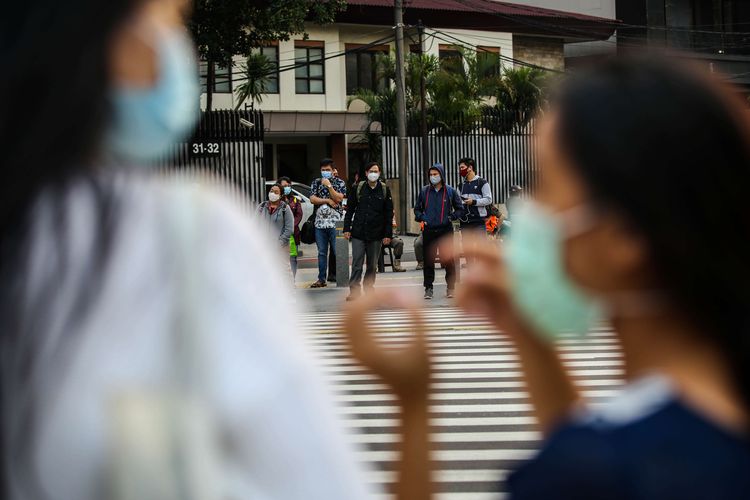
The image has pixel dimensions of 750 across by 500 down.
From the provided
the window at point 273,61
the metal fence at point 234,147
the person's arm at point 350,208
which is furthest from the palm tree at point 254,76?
the person's arm at point 350,208

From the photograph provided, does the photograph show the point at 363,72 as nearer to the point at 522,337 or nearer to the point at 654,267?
the point at 522,337

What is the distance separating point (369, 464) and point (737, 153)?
4893 mm

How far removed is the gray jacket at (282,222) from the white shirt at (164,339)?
14.8m

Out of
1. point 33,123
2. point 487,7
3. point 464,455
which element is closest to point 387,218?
point 464,455

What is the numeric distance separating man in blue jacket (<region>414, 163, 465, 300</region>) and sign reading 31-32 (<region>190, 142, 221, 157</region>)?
9.52 metres

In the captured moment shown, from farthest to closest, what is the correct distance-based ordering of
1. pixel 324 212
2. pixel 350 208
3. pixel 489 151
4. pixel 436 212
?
pixel 489 151 → pixel 324 212 → pixel 350 208 → pixel 436 212

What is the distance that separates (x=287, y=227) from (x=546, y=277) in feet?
47.6

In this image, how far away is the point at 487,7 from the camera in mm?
47344

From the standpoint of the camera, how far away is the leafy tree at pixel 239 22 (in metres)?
27.2

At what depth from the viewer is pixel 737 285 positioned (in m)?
1.50

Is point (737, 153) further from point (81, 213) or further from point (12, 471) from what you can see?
point (12, 471)

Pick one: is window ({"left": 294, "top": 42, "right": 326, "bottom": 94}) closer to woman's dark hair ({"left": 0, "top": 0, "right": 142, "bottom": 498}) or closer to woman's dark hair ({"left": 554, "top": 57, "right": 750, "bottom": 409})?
woman's dark hair ({"left": 554, "top": 57, "right": 750, "bottom": 409})

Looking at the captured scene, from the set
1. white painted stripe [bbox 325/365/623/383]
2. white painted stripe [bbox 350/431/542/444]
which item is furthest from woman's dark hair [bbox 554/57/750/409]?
white painted stripe [bbox 325/365/623/383]

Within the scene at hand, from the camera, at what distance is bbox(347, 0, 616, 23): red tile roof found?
4406 cm
